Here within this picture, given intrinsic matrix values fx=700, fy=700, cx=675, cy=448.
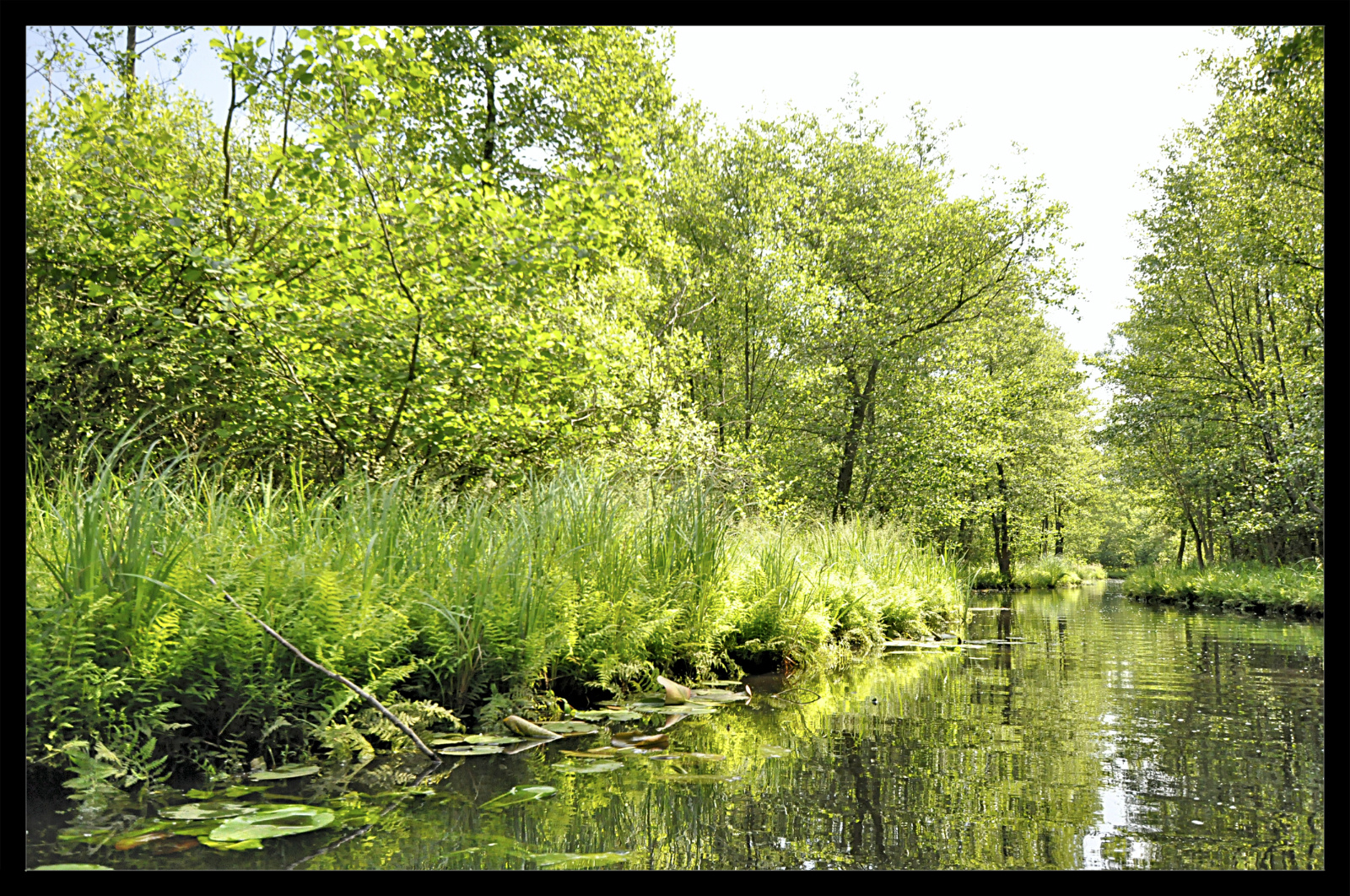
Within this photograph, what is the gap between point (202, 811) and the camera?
2.18 meters

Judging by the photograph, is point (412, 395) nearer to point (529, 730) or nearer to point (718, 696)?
point (529, 730)

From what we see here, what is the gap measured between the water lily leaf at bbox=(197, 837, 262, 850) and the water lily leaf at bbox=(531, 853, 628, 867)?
2.60 feet

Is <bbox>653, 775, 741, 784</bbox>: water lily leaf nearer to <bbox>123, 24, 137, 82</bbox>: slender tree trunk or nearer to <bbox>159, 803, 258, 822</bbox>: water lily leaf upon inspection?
<bbox>159, 803, 258, 822</bbox>: water lily leaf

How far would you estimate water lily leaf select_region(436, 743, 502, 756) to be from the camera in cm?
305

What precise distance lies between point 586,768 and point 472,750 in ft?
1.83

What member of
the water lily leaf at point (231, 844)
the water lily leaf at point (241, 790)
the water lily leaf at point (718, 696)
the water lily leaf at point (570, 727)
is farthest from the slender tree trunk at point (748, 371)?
the water lily leaf at point (231, 844)

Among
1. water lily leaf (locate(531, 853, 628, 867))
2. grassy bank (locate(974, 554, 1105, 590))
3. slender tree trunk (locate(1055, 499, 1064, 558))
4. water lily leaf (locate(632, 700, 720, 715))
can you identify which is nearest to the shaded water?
water lily leaf (locate(531, 853, 628, 867))

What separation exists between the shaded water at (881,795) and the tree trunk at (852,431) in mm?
11663

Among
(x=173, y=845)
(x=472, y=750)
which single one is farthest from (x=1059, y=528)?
(x=173, y=845)

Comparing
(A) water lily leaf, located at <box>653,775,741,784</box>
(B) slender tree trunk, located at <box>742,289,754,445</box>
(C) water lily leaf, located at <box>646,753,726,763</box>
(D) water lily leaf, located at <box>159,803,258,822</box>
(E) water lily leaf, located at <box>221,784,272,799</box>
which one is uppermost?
(B) slender tree trunk, located at <box>742,289,754,445</box>

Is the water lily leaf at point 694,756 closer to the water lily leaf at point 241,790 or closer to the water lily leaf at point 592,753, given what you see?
the water lily leaf at point 592,753
